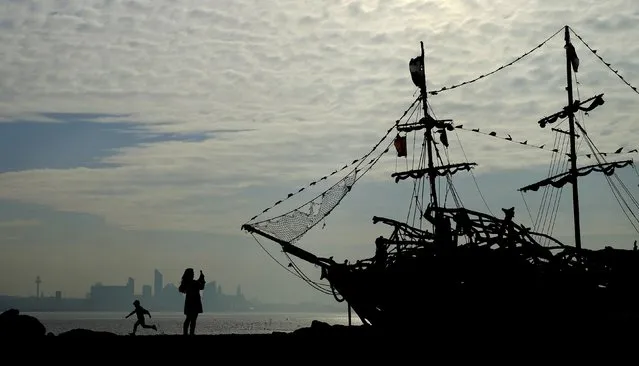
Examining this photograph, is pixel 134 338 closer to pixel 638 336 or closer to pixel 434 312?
pixel 434 312

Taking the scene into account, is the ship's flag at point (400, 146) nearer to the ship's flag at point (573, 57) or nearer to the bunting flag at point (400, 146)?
the bunting flag at point (400, 146)

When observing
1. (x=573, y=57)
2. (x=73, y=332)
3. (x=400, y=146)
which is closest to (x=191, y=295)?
(x=73, y=332)

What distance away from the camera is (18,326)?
23.8 m

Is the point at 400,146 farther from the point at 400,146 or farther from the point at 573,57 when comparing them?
the point at 573,57

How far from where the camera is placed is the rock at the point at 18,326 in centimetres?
2272

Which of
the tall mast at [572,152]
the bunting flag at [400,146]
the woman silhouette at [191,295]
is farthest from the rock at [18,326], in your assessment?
the tall mast at [572,152]

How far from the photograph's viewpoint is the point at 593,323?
25.2 m

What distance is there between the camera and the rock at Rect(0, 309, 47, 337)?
74.5ft

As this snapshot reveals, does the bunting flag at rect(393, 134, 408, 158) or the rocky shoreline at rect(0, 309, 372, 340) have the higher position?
the bunting flag at rect(393, 134, 408, 158)

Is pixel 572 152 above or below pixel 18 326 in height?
above

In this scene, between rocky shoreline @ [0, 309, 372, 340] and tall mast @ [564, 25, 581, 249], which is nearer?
rocky shoreline @ [0, 309, 372, 340]

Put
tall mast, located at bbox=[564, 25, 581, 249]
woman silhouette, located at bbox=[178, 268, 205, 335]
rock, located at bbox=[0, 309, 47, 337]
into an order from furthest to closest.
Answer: tall mast, located at bbox=[564, 25, 581, 249] < woman silhouette, located at bbox=[178, 268, 205, 335] < rock, located at bbox=[0, 309, 47, 337]

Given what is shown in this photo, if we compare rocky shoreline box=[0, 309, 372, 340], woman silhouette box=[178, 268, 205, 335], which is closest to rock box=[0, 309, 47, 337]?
rocky shoreline box=[0, 309, 372, 340]

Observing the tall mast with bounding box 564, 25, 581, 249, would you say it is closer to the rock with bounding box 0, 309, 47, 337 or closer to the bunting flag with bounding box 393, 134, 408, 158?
the bunting flag with bounding box 393, 134, 408, 158
